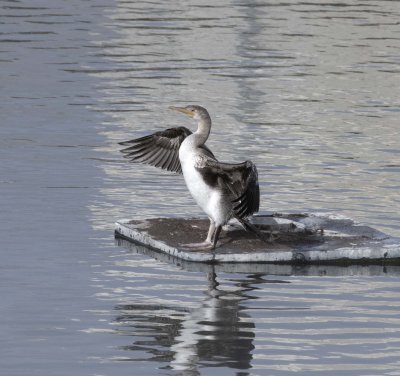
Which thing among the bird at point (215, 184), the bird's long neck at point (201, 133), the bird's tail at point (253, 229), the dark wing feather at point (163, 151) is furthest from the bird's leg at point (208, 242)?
the dark wing feather at point (163, 151)

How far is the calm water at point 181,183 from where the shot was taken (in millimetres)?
12500

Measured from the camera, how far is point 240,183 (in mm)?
15227

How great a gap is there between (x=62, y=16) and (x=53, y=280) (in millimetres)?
24586

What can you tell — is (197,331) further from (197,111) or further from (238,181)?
(197,111)

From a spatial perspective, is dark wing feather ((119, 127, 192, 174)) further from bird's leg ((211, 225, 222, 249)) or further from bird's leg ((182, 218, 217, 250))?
bird's leg ((211, 225, 222, 249))

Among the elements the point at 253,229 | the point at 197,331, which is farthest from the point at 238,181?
the point at 197,331

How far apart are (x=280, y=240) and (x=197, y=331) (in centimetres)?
312

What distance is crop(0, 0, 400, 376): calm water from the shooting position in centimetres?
1250

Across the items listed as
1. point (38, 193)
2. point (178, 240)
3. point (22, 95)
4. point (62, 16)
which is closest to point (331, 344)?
point (178, 240)

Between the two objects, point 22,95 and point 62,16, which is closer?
point 22,95

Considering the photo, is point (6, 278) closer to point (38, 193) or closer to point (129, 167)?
point (38, 193)

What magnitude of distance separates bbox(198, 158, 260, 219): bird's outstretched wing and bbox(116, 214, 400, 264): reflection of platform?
0.41 metres

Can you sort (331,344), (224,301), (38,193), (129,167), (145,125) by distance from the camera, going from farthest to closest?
1. (145,125)
2. (129,167)
3. (38,193)
4. (224,301)
5. (331,344)

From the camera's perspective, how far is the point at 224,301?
548 inches
